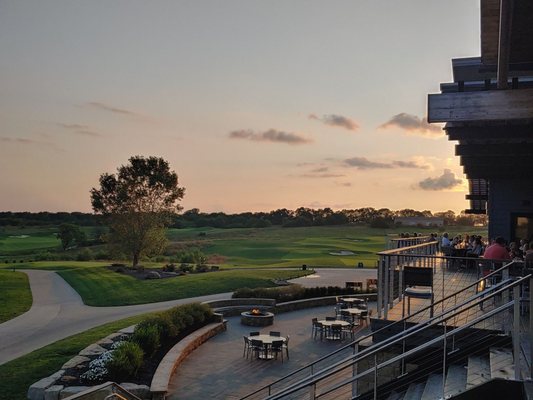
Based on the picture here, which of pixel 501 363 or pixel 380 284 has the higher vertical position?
pixel 380 284

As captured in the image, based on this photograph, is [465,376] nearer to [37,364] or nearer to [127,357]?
[127,357]

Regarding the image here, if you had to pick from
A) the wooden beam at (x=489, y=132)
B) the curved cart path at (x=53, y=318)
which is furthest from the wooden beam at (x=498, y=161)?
the curved cart path at (x=53, y=318)

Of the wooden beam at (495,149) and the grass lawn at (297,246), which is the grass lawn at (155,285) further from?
the wooden beam at (495,149)

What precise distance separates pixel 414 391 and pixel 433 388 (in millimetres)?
525

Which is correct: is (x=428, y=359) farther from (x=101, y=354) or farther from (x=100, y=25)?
(x=100, y=25)

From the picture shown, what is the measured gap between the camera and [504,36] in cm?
593

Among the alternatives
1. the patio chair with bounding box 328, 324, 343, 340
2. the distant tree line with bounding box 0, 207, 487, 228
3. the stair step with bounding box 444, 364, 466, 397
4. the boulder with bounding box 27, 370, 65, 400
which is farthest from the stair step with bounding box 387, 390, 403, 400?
the distant tree line with bounding box 0, 207, 487, 228

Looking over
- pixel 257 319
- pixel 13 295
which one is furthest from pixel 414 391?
pixel 13 295

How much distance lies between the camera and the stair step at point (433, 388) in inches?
257

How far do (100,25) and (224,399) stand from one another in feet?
42.8

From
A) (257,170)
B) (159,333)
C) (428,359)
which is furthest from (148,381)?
(257,170)

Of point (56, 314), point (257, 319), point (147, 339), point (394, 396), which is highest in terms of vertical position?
point (394, 396)

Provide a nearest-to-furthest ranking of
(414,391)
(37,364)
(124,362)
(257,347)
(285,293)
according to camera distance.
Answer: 1. (414,391)
2. (124,362)
3. (37,364)
4. (257,347)
5. (285,293)

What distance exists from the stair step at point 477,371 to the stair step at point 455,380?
15 centimetres
